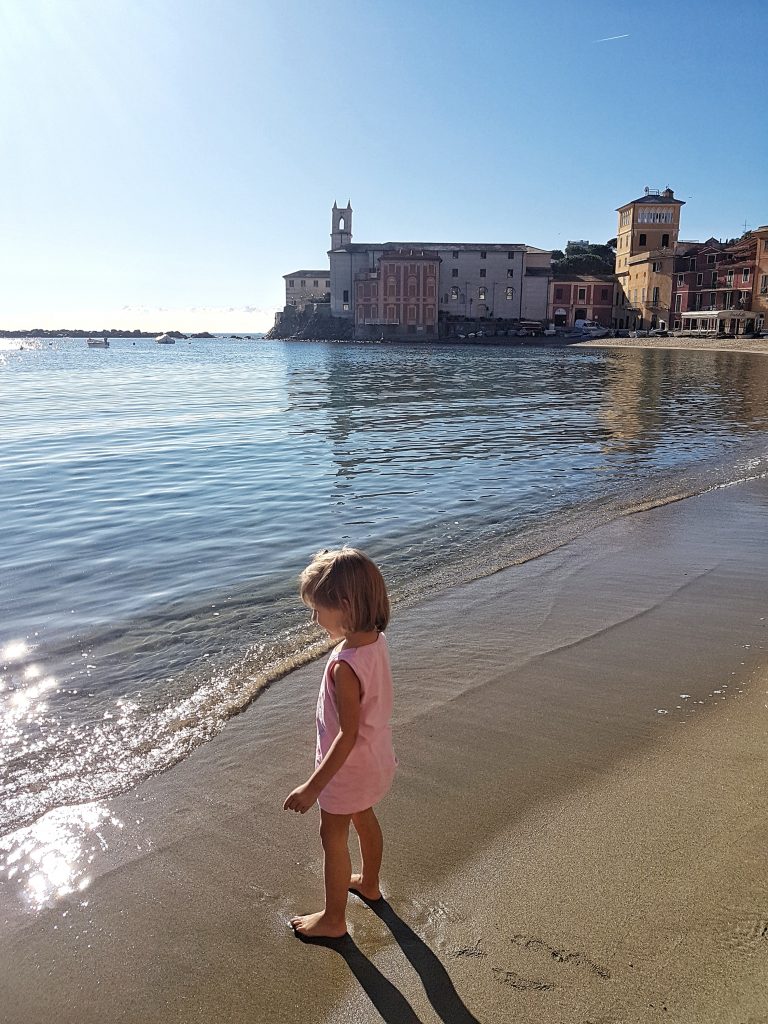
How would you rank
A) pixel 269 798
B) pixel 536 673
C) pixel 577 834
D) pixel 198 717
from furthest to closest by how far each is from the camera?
pixel 536 673, pixel 198 717, pixel 269 798, pixel 577 834

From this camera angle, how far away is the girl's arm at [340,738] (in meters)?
2.40

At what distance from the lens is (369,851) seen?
2689mm

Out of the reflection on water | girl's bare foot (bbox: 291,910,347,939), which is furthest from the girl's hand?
the reflection on water

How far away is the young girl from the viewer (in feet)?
7.88

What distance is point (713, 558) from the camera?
699 cm

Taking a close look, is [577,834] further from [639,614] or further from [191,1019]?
[639,614]

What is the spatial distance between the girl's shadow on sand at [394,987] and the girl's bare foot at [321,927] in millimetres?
17

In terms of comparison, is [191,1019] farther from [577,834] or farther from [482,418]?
[482,418]

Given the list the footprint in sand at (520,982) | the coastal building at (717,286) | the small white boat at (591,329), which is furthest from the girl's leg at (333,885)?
the small white boat at (591,329)

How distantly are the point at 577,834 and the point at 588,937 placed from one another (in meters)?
0.55

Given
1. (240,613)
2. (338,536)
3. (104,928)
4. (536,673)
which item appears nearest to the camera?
(104,928)

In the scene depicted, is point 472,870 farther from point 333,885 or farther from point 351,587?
point 351,587

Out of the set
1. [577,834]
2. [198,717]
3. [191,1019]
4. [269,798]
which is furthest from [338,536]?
[191,1019]

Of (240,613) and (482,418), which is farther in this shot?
(482,418)
